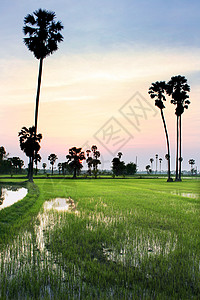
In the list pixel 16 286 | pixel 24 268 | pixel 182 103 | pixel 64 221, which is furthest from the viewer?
pixel 182 103

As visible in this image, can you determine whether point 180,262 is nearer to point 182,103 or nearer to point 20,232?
point 20,232

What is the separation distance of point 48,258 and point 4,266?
89 centimetres

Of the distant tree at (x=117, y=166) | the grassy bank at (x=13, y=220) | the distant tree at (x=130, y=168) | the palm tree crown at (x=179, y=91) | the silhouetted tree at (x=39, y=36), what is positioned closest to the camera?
the grassy bank at (x=13, y=220)

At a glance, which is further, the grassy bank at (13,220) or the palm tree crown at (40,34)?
the palm tree crown at (40,34)

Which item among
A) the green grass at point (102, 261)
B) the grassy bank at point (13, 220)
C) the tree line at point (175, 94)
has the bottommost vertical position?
the grassy bank at point (13, 220)

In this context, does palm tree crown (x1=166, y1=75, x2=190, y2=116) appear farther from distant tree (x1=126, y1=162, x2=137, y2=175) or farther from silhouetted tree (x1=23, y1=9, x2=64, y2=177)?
distant tree (x1=126, y1=162, x2=137, y2=175)

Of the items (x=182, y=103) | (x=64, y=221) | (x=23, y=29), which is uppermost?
(x=23, y=29)

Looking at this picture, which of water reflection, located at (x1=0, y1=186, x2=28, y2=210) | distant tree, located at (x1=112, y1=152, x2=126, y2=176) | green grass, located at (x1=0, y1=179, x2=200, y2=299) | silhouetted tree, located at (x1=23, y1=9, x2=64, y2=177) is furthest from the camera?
distant tree, located at (x1=112, y1=152, x2=126, y2=176)

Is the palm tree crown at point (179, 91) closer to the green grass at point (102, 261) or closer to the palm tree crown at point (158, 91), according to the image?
the palm tree crown at point (158, 91)

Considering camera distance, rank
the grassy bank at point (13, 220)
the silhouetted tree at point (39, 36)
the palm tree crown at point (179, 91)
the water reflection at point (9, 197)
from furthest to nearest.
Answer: the palm tree crown at point (179, 91) → the silhouetted tree at point (39, 36) → the water reflection at point (9, 197) → the grassy bank at point (13, 220)

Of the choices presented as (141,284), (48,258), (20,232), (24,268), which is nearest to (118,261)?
(141,284)

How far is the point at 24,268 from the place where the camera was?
457 centimetres

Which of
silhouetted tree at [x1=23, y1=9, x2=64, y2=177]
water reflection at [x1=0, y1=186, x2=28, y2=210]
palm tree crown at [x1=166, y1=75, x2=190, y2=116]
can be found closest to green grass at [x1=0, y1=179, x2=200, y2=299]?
water reflection at [x1=0, y1=186, x2=28, y2=210]

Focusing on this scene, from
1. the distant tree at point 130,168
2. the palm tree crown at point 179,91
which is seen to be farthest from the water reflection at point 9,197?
the distant tree at point 130,168
